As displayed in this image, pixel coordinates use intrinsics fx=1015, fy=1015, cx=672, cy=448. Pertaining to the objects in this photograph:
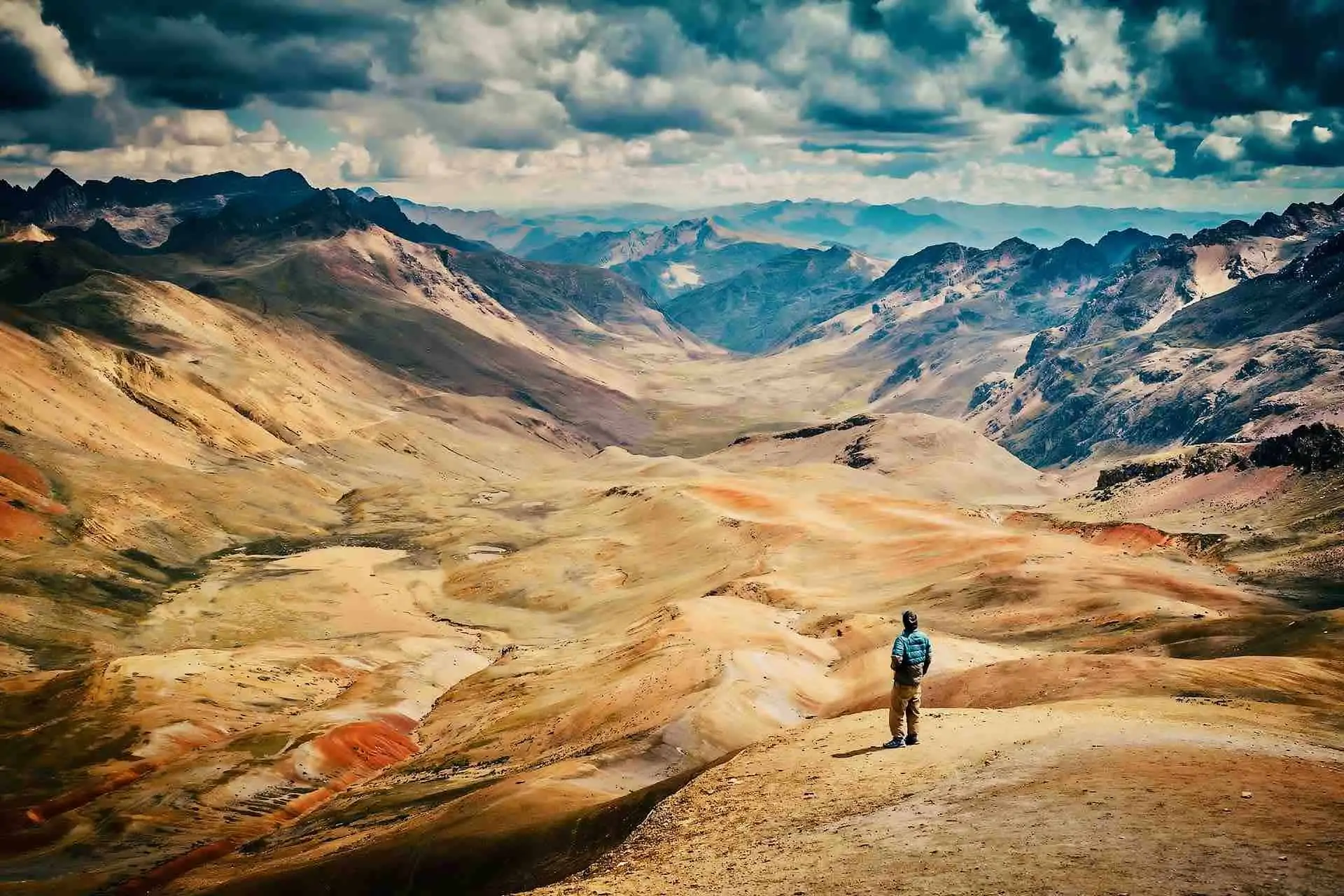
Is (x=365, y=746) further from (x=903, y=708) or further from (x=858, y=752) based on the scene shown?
(x=903, y=708)

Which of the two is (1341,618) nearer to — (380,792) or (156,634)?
(380,792)

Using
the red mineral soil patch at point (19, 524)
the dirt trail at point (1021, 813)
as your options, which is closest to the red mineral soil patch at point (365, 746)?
the dirt trail at point (1021, 813)

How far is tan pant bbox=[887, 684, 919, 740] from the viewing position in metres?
33.0

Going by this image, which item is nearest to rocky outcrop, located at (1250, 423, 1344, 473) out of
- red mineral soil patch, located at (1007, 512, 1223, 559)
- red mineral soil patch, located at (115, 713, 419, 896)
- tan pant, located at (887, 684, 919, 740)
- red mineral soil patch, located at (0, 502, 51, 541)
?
red mineral soil patch, located at (1007, 512, 1223, 559)

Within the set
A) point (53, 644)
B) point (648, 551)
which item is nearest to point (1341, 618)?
point (648, 551)

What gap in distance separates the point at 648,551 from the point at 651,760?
14852 centimetres

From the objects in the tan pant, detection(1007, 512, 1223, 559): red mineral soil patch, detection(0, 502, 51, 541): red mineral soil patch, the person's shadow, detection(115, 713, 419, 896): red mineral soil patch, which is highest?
detection(0, 502, 51, 541): red mineral soil patch

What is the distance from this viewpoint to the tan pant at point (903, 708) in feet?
108

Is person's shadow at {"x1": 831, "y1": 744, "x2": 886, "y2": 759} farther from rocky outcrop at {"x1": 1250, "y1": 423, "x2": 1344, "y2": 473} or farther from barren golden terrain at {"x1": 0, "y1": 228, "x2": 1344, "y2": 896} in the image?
rocky outcrop at {"x1": 1250, "y1": 423, "x2": 1344, "y2": 473}

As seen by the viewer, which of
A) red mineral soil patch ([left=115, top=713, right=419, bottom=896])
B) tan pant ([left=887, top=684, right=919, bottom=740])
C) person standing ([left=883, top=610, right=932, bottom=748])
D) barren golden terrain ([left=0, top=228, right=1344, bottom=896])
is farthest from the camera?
red mineral soil patch ([left=115, top=713, right=419, bottom=896])

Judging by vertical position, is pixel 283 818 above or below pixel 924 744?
below

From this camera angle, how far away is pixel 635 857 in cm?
2922

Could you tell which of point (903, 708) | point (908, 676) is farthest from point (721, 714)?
point (908, 676)

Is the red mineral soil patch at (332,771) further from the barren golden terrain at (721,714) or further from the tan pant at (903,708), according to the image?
the tan pant at (903,708)
